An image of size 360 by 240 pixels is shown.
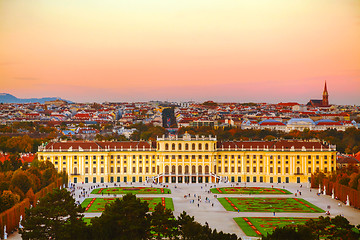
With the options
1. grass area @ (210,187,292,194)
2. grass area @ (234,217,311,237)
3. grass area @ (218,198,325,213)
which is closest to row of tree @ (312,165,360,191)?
grass area @ (210,187,292,194)

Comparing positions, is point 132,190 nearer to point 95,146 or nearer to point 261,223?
point 95,146

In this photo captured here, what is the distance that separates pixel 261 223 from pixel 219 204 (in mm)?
13582

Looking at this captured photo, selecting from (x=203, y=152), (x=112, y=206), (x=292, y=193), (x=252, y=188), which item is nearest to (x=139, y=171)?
(x=203, y=152)

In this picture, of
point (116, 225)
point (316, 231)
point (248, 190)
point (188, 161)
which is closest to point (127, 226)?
point (116, 225)

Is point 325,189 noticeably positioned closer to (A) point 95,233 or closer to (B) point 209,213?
(B) point 209,213

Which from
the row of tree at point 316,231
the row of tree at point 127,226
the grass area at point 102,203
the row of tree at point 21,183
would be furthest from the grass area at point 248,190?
the row of tree at point 316,231

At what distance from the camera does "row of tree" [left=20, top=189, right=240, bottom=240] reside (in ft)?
153

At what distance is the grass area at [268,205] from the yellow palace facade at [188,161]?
20.1 m

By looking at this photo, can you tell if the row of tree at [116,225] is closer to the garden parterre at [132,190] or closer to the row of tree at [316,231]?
the row of tree at [316,231]

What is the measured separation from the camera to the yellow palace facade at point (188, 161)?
97.9m

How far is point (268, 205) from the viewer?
73.4 meters

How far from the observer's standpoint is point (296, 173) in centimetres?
9831

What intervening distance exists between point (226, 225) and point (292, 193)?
Answer: 25592 millimetres

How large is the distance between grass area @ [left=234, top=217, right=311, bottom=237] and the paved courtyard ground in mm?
742
